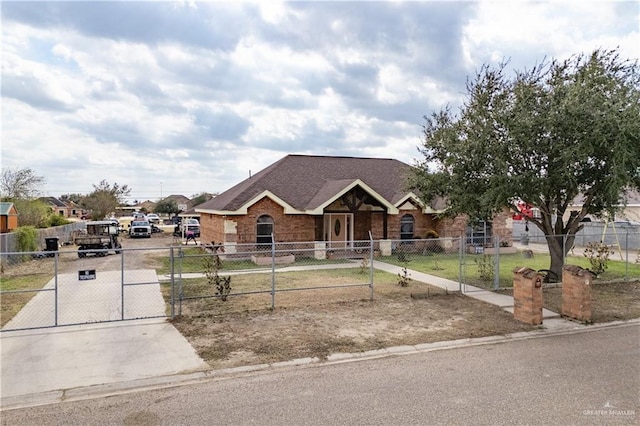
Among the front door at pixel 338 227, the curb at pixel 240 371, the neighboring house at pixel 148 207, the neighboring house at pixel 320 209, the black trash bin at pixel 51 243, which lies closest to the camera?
the curb at pixel 240 371

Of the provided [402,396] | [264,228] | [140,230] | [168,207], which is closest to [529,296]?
[402,396]

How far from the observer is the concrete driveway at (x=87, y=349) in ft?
22.0

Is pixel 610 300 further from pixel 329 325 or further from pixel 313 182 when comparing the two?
pixel 313 182

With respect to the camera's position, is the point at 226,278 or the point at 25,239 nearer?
the point at 226,278

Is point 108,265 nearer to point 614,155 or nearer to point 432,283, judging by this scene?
point 432,283

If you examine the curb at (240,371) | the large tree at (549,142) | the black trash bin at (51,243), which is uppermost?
the large tree at (549,142)

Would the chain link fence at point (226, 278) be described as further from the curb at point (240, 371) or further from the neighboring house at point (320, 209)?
the curb at point (240, 371)

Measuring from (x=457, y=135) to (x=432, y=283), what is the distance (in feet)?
16.7

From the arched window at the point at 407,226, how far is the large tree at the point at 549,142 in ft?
36.8

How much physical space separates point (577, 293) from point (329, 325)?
596cm

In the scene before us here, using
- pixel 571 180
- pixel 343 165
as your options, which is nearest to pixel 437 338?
pixel 571 180

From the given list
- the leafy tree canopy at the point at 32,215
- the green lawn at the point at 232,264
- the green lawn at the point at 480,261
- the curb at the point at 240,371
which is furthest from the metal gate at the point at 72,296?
the leafy tree canopy at the point at 32,215

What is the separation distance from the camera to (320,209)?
2262cm

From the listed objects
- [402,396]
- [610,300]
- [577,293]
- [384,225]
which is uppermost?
[384,225]
